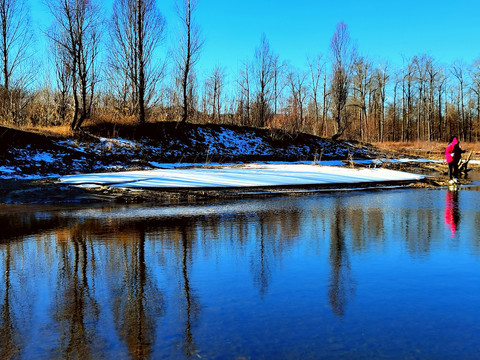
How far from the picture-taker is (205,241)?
6191 millimetres

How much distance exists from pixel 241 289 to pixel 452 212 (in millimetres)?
6838

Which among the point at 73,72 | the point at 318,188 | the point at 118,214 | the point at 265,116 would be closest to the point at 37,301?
the point at 118,214

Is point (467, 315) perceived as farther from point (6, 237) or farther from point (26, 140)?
point (26, 140)

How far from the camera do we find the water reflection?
23.9 ft

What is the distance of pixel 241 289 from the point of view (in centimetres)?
396

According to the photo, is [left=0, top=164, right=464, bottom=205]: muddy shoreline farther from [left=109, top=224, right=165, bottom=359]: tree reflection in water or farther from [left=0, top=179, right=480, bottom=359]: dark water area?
[left=109, top=224, right=165, bottom=359]: tree reflection in water

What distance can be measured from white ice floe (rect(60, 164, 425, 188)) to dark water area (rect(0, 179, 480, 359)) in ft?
16.9

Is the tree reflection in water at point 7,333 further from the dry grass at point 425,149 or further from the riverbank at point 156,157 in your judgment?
the dry grass at point 425,149

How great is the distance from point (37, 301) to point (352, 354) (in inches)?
112

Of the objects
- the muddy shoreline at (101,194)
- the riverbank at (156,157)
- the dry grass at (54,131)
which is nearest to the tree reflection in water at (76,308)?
the muddy shoreline at (101,194)

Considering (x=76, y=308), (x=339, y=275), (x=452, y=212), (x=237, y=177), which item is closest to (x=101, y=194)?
(x=237, y=177)

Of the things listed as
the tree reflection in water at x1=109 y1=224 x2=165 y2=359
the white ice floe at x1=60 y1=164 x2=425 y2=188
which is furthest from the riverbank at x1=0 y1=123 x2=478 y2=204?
the tree reflection in water at x1=109 y1=224 x2=165 y2=359

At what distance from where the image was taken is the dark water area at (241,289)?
110 inches

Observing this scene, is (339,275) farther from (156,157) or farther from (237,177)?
(156,157)
